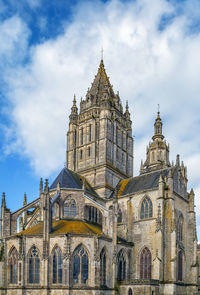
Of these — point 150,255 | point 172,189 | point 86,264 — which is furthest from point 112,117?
point 86,264

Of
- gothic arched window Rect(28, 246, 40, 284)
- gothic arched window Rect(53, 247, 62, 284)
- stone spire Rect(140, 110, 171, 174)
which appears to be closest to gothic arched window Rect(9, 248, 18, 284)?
gothic arched window Rect(28, 246, 40, 284)

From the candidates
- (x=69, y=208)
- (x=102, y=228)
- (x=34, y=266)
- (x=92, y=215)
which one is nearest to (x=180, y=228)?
(x=102, y=228)

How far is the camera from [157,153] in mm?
57094

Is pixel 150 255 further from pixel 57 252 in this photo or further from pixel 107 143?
pixel 107 143

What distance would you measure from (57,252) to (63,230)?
2.00 meters

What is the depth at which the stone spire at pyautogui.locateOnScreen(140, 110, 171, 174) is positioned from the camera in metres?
56.4

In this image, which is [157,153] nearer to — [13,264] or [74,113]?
[74,113]

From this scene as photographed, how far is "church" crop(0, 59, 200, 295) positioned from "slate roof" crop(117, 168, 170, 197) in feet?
0.55

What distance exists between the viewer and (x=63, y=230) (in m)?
31.6

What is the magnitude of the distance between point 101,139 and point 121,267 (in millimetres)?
17153

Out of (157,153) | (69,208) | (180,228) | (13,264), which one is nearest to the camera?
(13,264)

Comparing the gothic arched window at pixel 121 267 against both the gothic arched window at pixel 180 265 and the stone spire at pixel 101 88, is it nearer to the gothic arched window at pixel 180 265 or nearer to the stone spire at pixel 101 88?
the gothic arched window at pixel 180 265

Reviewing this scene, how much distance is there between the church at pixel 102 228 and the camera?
3023cm

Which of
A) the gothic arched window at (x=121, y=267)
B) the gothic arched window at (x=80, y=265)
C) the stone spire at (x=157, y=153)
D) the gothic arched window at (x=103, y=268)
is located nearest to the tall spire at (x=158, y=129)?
the stone spire at (x=157, y=153)
